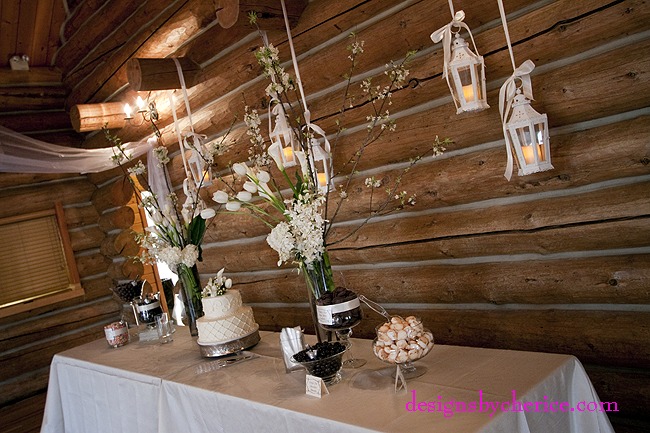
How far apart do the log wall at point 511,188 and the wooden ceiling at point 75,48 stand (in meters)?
0.46

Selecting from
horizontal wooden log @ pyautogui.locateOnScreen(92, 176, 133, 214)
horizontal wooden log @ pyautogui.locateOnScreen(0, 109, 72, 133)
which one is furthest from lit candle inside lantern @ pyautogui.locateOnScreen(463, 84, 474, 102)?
horizontal wooden log @ pyautogui.locateOnScreen(0, 109, 72, 133)

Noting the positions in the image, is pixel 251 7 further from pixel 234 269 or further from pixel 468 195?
pixel 234 269

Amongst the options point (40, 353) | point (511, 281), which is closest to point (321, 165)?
point (511, 281)

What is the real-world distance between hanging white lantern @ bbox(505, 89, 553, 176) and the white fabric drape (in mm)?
3645

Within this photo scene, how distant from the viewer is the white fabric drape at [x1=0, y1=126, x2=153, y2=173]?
531 centimetres

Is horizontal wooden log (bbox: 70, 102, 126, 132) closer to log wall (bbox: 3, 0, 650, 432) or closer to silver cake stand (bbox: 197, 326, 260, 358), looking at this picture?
log wall (bbox: 3, 0, 650, 432)

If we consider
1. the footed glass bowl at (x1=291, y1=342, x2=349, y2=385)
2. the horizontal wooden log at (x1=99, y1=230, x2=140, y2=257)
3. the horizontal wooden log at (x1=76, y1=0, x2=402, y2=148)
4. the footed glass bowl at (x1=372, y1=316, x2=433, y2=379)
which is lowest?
the footed glass bowl at (x1=291, y1=342, x2=349, y2=385)

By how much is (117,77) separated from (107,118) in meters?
0.42

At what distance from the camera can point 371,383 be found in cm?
234

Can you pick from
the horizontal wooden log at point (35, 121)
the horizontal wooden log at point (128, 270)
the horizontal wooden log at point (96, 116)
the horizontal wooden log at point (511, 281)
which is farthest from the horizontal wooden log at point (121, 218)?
the horizontal wooden log at point (511, 281)

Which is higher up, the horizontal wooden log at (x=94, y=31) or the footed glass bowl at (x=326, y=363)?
the horizontal wooden log at (x=94, y=31)

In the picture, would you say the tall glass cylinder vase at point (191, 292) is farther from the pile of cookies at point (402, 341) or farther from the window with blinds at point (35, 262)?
the window with blinds at point (35, 262)

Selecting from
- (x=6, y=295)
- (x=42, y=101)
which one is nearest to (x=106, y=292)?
(x=6, y=295)

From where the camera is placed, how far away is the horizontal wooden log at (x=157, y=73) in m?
4.39
